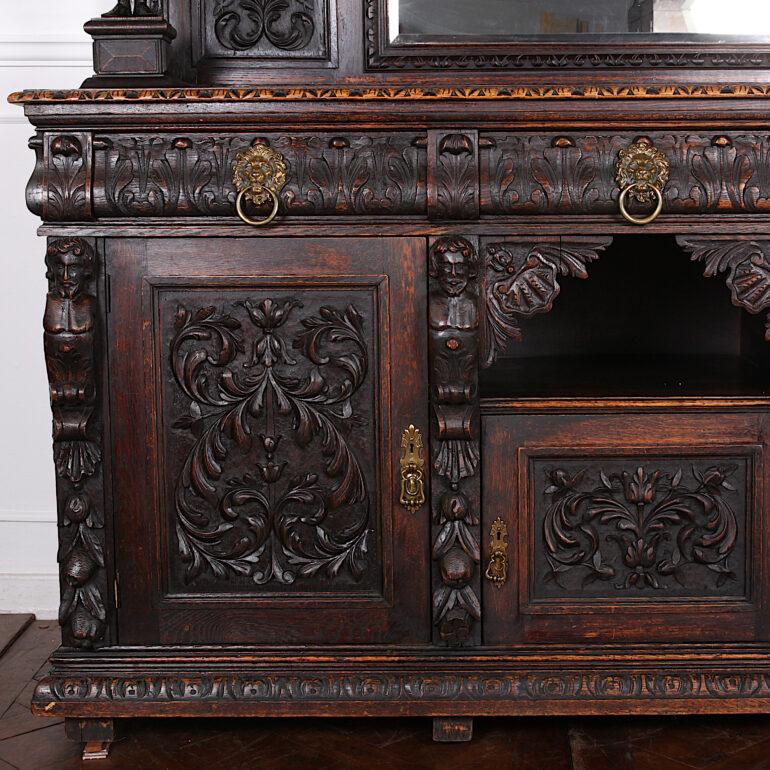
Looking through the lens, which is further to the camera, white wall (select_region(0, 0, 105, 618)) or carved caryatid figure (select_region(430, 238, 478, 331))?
white wall (select_region(0, 0, 105, 618))

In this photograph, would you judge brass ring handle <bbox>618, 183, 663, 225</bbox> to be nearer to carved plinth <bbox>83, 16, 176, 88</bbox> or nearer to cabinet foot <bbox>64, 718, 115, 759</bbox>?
carved plinth <bbox>83, 16, 176, 88</bbox>

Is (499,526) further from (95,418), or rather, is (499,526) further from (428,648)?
(95,418)

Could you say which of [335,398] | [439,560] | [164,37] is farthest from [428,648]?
[164,37]

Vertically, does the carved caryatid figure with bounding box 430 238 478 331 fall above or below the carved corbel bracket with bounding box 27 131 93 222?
below

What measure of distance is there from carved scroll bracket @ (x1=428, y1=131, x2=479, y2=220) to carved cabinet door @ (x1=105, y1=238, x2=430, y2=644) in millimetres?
113

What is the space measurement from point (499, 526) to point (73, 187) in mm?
1107

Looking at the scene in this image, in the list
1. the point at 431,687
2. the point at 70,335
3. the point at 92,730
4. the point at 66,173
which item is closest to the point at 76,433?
the point at 70,335

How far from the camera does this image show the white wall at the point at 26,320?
9.41 feet

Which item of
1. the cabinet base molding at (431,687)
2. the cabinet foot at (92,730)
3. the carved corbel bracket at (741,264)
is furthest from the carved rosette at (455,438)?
the cabinet foot at (92,730)

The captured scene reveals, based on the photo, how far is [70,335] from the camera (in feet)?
6.84

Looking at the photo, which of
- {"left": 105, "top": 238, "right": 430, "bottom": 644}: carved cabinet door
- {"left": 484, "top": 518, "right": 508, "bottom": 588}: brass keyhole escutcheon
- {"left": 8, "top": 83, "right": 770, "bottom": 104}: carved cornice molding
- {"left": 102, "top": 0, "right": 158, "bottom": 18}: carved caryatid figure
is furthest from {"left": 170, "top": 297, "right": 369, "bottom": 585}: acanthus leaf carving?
{"left": 102, "top": 0, "right": 158, "bottom": 18}: carved caryatid figure

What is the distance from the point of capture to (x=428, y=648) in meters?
2.17

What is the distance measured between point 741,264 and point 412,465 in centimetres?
79

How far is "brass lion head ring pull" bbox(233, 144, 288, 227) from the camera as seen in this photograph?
2049 mm
